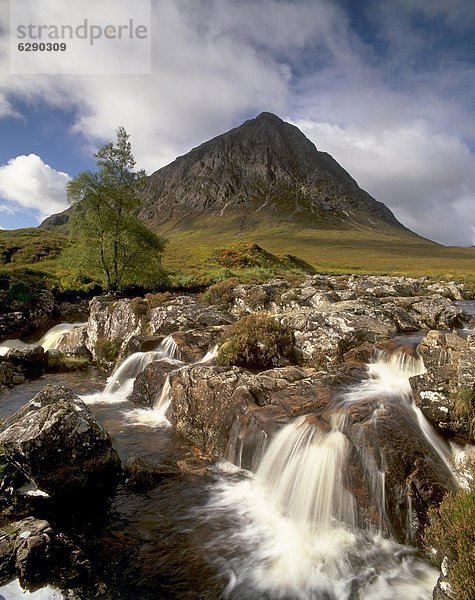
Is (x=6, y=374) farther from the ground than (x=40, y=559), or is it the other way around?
(x=40, y=559)

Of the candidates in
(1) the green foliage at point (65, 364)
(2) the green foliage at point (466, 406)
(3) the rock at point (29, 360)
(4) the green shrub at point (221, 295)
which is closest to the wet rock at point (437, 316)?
(2) the green foliage at point (466, 406)

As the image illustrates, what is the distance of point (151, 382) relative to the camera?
55.6 ft

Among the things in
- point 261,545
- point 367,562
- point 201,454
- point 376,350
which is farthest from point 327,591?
point 376,350

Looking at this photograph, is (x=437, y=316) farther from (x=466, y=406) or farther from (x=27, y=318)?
(x=27, y=318)

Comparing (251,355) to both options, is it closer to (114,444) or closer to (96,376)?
(114,444)

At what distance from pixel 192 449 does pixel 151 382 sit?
5032 mm

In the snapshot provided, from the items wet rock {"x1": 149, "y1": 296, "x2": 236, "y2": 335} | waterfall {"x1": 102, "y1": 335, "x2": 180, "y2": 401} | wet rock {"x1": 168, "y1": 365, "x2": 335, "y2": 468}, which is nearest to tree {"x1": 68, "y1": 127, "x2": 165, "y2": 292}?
wet rock {"x1": 149, "y1": 296, "x2": 236, "y2": 335}

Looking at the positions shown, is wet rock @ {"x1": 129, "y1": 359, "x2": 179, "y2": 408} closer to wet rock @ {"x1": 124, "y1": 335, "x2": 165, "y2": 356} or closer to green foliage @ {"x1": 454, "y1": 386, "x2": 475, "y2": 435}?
wet rock @ {"x1": 124, "y1": 335, "x2": 165, "y2": 356}

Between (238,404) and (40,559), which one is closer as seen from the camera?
(40,559)

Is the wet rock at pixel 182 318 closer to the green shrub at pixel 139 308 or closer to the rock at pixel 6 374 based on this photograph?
the green shrub at pixel 139 308

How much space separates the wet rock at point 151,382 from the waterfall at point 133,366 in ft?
2.92

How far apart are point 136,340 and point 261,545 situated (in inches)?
588

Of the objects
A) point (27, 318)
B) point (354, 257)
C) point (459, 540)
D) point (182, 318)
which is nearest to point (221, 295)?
point (182, 318)

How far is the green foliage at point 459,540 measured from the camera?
5.25 meters
